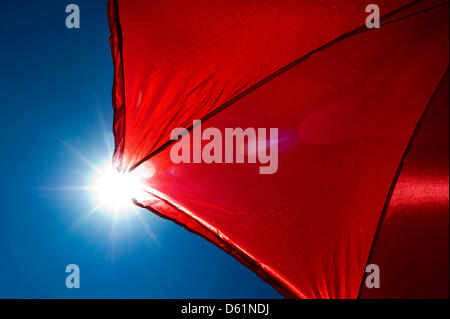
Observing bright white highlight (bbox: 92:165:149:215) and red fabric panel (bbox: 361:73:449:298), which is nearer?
red fabric panel (bbox: 361:73:449:298)

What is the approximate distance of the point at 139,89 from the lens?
3.84 ft

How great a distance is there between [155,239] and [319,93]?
1.87 m

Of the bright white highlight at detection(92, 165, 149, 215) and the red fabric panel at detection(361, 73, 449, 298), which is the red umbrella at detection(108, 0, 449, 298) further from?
the bright white highlight at detection(92, 165, 149, 215)

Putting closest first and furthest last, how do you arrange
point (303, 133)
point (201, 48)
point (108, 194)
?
point (201, 48)
point (303, 133)
point (108, 194)

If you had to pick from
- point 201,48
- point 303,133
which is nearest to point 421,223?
point 303,133

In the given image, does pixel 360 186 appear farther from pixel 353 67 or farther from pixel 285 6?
pixel 285 6

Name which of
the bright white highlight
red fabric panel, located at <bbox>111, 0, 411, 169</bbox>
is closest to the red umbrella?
red fabric panel, located at <bbox>111, 0, 411, 169</bbox>

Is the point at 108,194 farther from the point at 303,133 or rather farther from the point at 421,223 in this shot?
the point at 421,223

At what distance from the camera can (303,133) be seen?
1.50 meters

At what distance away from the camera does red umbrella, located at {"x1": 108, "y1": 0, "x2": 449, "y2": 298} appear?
1244 mm

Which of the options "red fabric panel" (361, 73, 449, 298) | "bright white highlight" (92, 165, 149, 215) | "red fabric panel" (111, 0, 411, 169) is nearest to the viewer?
"red fabric panel" (111, 0, 411, 169)

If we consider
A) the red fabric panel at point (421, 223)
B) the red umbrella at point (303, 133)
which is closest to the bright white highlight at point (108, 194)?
the red umbrella at point (303, 133)

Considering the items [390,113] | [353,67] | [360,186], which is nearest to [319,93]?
[353,67]

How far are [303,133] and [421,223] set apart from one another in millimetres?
844
